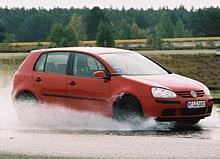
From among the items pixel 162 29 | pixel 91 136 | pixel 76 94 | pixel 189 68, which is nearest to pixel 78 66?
pixel 76 94

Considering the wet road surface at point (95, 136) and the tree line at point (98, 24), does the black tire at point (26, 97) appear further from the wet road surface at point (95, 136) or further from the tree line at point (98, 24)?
the tree line at point (98, 24)

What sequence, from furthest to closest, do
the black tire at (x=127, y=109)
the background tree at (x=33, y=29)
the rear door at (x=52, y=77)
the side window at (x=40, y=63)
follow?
Result: 1. the background tree at (x=33, y=29)
2. the side window at (x=40, y=63)
3. the rear door at (x=52, y=77)
4. the black tire at (x=127, y=109)

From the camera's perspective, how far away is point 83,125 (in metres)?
12.3

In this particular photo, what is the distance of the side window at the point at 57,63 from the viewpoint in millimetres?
12789

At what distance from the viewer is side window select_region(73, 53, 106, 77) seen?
12.4 m

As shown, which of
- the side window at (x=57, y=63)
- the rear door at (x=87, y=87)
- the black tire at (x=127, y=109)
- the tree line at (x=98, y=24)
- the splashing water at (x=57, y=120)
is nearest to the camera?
the black tire at (x=127, y=109)

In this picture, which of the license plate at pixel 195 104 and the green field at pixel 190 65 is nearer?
the license plate at pixel 195 104

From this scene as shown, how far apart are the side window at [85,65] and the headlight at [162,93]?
53.0 inches

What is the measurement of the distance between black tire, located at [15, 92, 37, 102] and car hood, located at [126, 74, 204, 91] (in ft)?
7.79

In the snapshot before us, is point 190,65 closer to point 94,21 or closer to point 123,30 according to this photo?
point 94,21

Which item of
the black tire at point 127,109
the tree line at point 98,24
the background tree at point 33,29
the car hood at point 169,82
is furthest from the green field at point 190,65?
the background tree at point 33,29

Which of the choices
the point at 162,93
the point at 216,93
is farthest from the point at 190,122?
the point at 216,93

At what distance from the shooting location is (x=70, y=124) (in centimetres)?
1253

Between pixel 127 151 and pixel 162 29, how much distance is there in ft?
295
